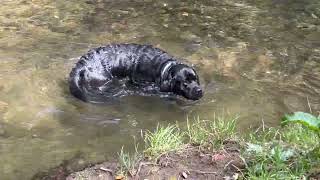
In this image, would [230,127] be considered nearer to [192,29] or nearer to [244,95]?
[244,95]

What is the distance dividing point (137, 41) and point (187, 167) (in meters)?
3.46

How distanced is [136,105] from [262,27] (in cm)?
287

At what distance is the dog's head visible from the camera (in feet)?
19.1

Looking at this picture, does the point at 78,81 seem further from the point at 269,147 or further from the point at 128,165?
the point at 269,147

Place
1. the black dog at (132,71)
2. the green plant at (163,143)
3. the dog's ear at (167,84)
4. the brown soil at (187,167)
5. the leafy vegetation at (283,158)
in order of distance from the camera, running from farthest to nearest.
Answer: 1. the dog's ear at (167,84)
2. the black dog at (132,71)
3. the green plant at (163,143)
4. the brown soil at (187,167)
5. the leafy vegetation at (283,158)

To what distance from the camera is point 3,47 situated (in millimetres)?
6758

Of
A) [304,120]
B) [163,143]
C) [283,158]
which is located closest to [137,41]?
[163,143]

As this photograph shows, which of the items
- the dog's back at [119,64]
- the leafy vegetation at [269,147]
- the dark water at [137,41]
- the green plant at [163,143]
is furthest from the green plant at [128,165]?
the dog's back at [119,64]

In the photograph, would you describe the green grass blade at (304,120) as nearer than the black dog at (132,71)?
Yes

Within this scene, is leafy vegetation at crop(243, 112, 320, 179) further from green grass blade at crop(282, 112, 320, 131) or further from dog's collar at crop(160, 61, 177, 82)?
dog's collar at crop(160, 61, 177, 82)

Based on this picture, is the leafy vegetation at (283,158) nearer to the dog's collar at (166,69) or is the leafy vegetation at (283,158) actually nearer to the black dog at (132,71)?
the black dog at (132,71)

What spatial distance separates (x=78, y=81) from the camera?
19.3 ft

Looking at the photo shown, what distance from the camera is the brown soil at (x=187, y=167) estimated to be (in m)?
3.87

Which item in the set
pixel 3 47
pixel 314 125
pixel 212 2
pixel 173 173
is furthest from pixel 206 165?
pixel 212 2
